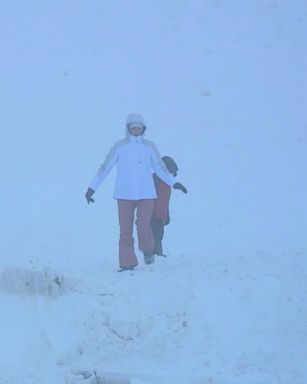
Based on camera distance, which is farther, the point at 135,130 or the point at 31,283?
the point at 135,130

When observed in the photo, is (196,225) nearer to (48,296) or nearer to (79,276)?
(79,276)

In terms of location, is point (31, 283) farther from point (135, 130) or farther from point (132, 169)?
point (135, 130)

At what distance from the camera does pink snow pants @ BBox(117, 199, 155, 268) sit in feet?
30.0

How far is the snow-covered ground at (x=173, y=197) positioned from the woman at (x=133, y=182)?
353 millimetres

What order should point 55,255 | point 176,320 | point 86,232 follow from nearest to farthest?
point 176,320 → point 55,255 → point 86,232

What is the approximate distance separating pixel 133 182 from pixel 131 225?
0.41 meters

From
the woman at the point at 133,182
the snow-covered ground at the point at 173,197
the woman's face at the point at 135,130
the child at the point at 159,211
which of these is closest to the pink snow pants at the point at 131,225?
the woman at the point at 133,182

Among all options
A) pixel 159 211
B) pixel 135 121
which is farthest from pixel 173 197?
pixel 135 121

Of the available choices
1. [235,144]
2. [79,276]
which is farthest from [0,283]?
[235,144]

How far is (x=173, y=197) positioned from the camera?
14.4 m

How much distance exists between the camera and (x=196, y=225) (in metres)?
12.9

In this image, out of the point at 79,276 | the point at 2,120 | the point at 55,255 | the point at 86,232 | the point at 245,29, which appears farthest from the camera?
the point at 245,29

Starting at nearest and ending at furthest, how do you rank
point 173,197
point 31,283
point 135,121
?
point 31,283, point 135,121, point 173,197

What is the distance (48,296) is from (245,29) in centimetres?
1384
